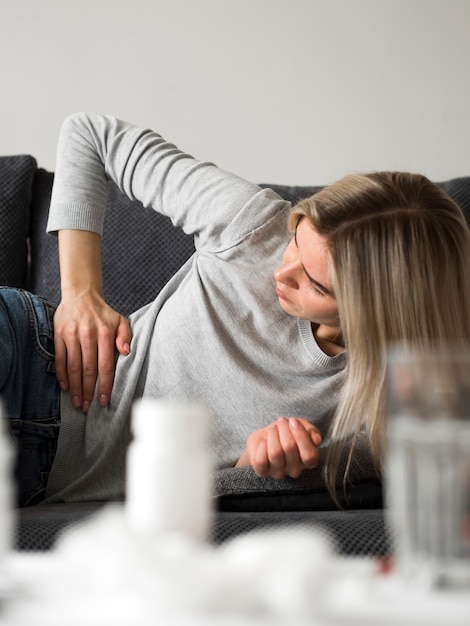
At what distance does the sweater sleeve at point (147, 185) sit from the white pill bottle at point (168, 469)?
921 millimetres

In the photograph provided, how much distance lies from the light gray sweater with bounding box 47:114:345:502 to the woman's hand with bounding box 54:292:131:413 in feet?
0.06

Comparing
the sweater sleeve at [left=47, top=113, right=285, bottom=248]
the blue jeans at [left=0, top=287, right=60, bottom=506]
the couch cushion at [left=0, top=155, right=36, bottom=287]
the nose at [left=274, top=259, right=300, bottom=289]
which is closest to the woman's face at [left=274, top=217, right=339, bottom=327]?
the nose at [left=274, top=259, right=300, bottom=289]

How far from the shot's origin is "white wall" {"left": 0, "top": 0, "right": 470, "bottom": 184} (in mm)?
2293

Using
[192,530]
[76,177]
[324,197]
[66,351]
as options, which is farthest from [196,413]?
[76,177]

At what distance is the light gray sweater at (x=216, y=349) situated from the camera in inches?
53.8

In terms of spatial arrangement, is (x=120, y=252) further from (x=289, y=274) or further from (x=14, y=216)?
(x=289, y=274)

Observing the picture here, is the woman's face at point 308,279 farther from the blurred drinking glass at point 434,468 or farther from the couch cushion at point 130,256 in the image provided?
the blurred drinking glass at point 434,468

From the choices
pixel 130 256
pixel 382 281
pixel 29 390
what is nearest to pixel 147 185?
pixel 130 256

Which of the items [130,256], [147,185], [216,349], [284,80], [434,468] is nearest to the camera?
[434,468]

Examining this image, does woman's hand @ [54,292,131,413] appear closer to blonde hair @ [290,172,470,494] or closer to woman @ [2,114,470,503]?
woman @ [2,114,470,503]

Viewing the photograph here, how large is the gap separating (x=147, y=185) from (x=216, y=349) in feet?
1.18

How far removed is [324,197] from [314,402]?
0.33 meters

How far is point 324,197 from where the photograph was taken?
1.28 m

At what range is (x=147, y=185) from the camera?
154cm
